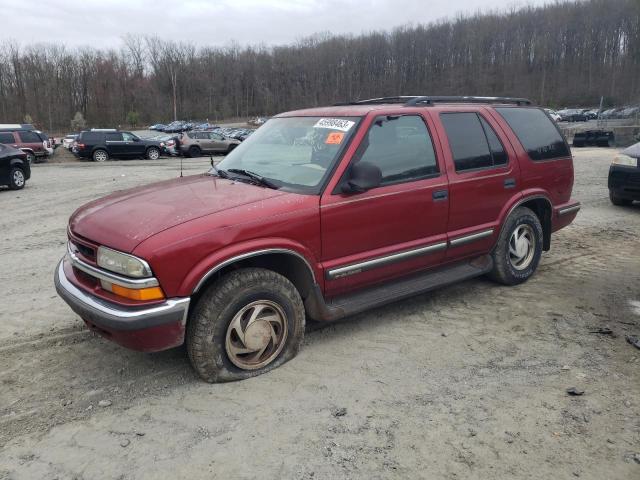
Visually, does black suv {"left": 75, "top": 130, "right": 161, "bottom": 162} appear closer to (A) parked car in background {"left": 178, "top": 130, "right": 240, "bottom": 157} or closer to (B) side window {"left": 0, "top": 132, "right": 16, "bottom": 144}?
(A) parked car in background {"left": 178, "top": 130, "right": 240, "bottom": 157}

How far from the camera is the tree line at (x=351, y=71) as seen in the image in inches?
3184

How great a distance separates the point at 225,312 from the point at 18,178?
13160 millimetres

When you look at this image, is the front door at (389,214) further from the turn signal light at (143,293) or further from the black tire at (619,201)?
the black tire at (619,201)

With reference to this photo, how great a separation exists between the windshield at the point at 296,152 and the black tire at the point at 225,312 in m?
0.74

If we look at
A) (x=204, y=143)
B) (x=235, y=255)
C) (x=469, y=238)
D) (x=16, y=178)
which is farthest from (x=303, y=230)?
(x=204, y=143)

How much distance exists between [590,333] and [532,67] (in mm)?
114198

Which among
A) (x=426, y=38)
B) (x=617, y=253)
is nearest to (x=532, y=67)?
(x=426, y=38)

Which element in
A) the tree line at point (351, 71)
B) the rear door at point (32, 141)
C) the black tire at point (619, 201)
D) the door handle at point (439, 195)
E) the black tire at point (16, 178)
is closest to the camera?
the door handle at point (439, 195)

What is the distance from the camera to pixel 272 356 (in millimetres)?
3627

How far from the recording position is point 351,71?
118 meters

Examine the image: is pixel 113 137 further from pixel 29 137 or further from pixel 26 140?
pixel 26 140

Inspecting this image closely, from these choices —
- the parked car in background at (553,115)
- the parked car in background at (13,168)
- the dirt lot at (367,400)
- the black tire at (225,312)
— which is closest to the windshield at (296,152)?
the black tire at (225,312)

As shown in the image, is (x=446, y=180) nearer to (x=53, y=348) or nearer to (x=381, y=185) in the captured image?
(x=381, y=185)

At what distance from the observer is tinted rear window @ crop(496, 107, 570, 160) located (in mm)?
5184
